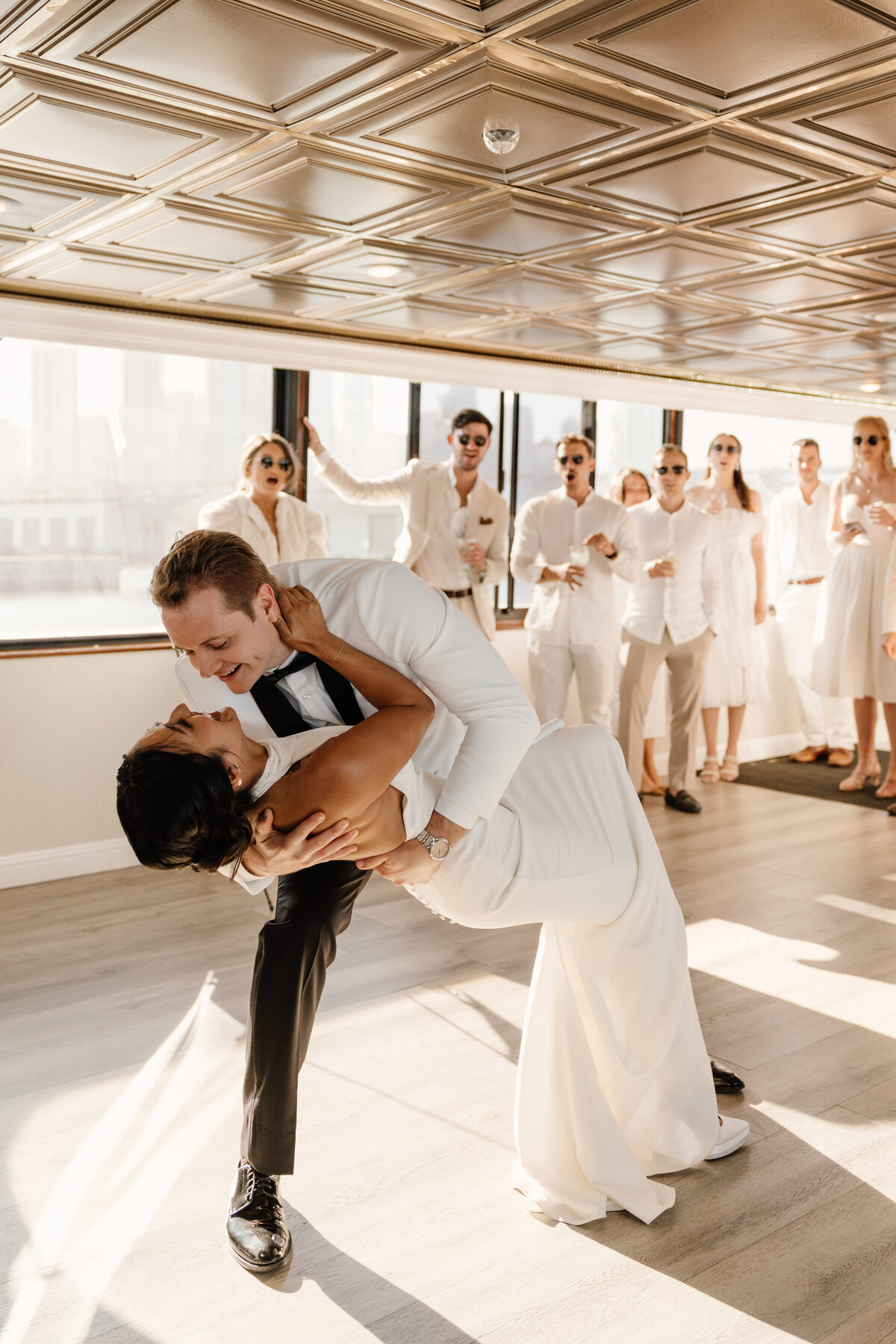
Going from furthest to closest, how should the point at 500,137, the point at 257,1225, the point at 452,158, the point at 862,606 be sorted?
the point at 862,606
the point at 452,158
the point at 500,137
the point at 257,1225

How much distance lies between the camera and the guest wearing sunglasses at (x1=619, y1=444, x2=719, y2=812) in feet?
20.0

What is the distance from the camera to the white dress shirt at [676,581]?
6082mm

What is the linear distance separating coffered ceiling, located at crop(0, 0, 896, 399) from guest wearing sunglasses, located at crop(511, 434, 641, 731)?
97 centimetres

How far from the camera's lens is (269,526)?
4.98m

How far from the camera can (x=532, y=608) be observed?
5.86 meters

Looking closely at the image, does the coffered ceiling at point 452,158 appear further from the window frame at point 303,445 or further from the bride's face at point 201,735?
the bride's face at point 201,735

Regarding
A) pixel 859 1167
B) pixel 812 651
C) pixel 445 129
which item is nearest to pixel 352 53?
pixel 445 129

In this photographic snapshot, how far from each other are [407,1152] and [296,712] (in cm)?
105

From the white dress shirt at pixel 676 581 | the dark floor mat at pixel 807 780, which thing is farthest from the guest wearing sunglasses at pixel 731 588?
the white dress shirt at pixel 676 581

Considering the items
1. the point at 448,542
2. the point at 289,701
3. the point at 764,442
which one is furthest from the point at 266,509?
the point at 764,442

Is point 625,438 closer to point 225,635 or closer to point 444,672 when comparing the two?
point 444,672

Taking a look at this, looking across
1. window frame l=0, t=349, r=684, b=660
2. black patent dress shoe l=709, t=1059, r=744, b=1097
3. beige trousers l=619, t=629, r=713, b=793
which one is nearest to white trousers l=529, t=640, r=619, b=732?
beige trousers l=619, t=629, r=713, b=793

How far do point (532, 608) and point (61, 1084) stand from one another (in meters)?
3.55

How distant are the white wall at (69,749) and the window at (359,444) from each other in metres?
1.32
